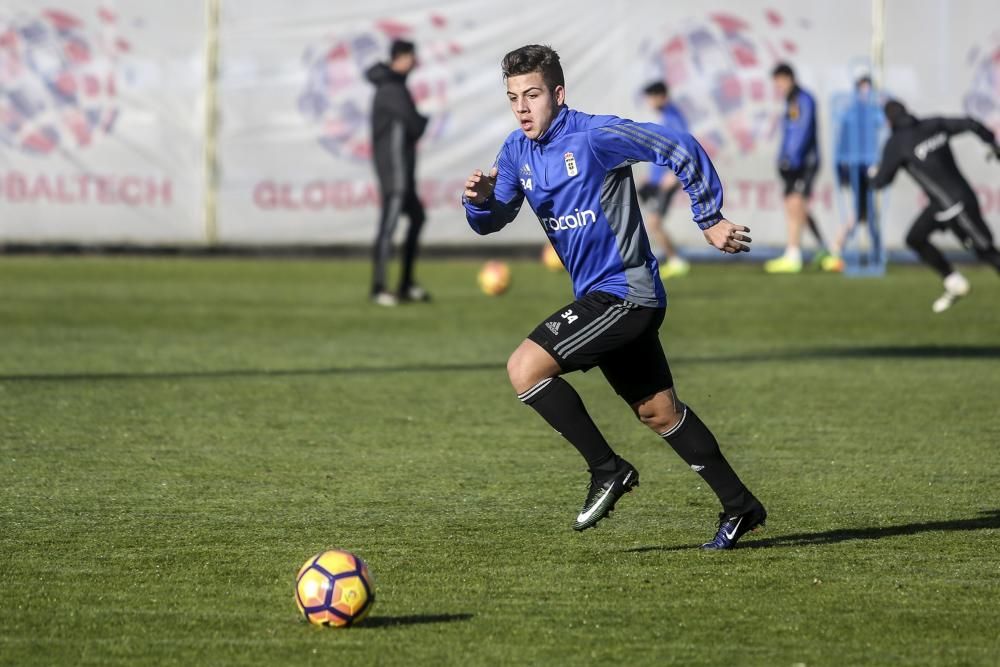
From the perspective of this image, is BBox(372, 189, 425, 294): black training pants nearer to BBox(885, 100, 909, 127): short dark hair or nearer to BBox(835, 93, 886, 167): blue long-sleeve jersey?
BBox(885, 100, 909, 127): short dark hair

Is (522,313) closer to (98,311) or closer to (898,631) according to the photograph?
(98,311)

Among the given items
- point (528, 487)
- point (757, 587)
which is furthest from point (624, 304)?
point (528, 487)

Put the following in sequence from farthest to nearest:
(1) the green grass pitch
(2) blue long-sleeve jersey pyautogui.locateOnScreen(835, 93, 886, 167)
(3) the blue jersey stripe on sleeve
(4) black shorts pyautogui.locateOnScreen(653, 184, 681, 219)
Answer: (2) blue long-sleeve jersey pyautogui.locateOnScreen(835, 93, 886, 167)
(4) black shorts pyautogui.locateOnScreen(653, 184, 681, 219)
(3) the blue jersey stripe on sleeve
(1) the green grass pitch

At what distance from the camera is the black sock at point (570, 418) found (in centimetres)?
610

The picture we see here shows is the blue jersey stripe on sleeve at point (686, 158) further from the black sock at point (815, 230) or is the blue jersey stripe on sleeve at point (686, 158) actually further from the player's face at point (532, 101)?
the black sock at point (815, 230)

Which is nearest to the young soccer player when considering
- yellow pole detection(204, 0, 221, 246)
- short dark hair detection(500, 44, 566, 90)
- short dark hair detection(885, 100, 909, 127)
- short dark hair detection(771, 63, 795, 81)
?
short dark hair detection(500, 44, 566, 90)

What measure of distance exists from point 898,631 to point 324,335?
9.29 meters

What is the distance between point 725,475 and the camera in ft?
20.1

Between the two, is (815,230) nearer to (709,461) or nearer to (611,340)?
(709,461)

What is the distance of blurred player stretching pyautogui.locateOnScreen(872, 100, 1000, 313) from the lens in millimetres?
15500

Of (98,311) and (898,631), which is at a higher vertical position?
(898,631)

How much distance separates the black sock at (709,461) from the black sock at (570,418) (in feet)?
0.83

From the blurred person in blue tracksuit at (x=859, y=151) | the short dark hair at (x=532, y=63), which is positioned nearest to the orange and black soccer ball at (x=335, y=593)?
the short dark hair at (x=532, y=63)

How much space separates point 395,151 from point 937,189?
5.06m
